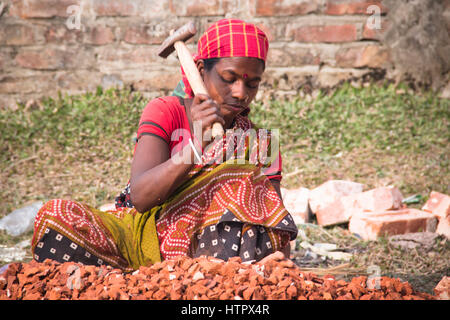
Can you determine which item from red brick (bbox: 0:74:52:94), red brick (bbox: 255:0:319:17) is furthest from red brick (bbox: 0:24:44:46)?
red brick (bbox: 255:0:319:17)

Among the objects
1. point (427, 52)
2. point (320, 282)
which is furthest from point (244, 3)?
point (320, 282)

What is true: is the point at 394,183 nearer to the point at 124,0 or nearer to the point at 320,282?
the point at 320,282

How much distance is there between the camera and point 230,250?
2039 mm

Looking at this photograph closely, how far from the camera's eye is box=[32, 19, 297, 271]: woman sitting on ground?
197 cm

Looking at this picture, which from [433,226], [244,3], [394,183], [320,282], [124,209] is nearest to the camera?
[320,282]

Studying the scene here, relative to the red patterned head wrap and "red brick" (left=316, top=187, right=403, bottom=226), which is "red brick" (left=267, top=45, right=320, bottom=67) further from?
the red patterned head wrap

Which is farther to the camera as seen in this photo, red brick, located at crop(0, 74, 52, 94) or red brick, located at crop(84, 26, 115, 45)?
red brick, located at crop(0, 74, 52, 94)

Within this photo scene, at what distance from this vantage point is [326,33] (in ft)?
15.8

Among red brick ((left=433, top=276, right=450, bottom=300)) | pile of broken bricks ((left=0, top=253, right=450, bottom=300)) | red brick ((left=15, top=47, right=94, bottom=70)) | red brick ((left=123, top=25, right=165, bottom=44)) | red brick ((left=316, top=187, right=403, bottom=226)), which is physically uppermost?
red brick ((left=123, top=25, right=165, bottom=44))

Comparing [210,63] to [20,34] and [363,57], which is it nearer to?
[363,57]

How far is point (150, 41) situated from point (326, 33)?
1725 mm

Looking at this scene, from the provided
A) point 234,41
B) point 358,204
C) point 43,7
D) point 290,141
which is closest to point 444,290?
point 234,41

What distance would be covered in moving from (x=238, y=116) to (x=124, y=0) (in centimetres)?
294

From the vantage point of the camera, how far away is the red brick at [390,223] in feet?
10.6
